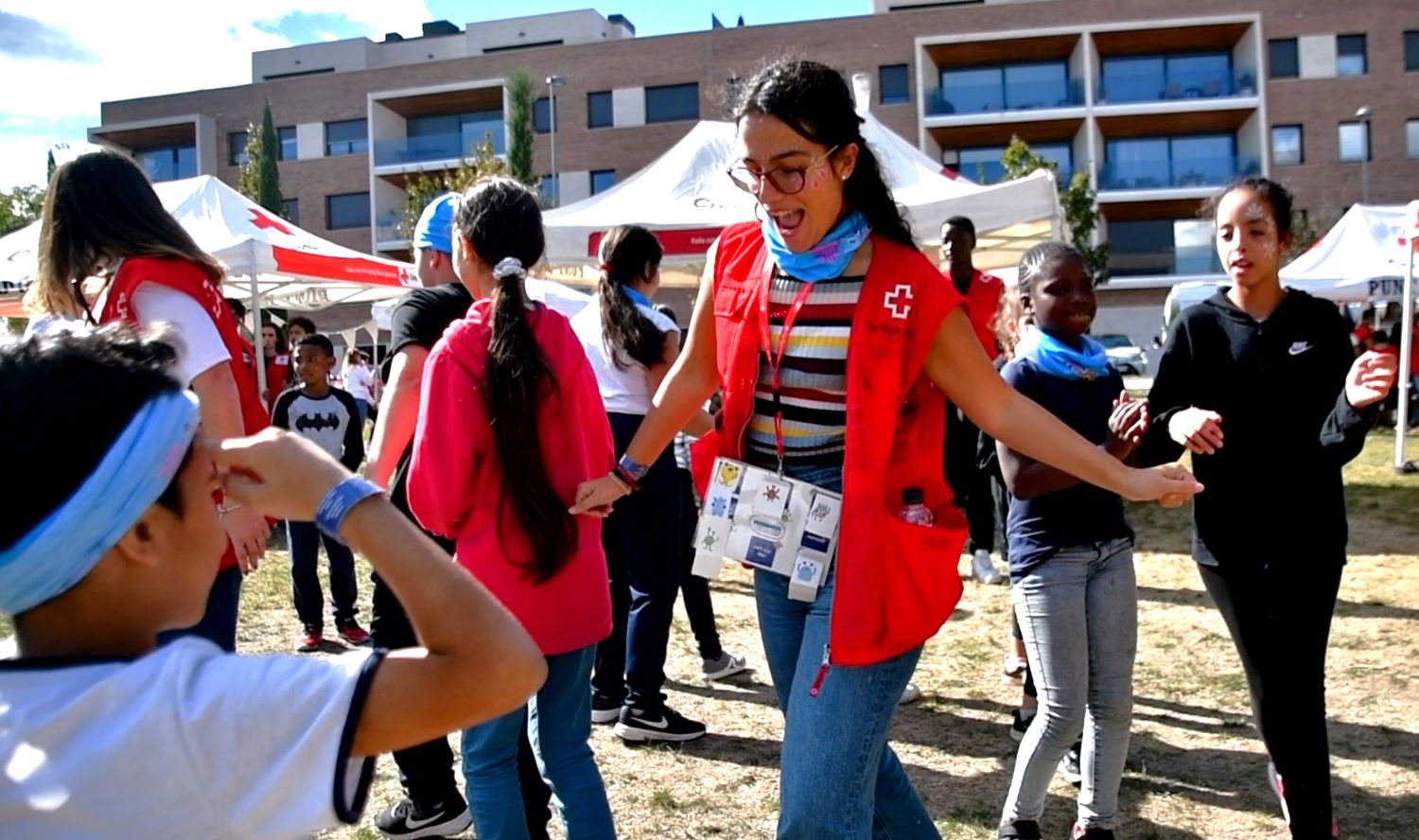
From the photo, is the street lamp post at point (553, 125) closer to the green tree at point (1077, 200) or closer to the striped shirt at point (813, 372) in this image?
the green tree at point (1077, 200)

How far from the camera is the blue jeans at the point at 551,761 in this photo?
2.96 m

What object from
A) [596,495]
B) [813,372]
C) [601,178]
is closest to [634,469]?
[596,495]

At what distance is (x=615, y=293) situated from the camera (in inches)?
183

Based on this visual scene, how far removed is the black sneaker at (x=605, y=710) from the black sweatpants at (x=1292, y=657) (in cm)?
272

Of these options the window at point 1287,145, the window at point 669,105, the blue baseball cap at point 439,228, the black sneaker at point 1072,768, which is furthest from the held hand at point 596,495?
the window at point 1287,145

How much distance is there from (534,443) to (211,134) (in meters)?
57.6

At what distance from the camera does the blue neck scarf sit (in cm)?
345

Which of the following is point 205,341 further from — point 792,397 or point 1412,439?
point 1412,439

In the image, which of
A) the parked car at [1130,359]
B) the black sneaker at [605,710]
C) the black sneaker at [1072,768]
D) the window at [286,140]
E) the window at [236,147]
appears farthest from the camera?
the window at [236,147]

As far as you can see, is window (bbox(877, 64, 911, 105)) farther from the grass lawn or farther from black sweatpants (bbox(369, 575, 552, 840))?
black sweatpants (bbox(369, 575, 552, 840))

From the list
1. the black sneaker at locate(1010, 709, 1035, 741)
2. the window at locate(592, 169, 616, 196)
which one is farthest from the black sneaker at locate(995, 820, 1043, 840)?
the window at locate(592, 169, 616, 196)

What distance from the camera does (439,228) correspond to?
11.7 ft

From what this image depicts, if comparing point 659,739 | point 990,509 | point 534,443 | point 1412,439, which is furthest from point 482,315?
point 1412,439

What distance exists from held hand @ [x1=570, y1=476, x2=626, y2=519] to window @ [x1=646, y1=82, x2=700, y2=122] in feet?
151
